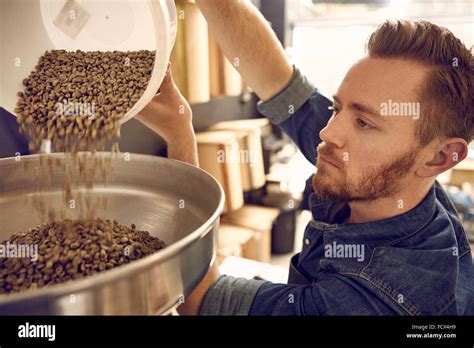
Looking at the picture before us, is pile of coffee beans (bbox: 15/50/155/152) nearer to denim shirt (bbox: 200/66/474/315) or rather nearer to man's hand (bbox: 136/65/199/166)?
man's hand (bbox: 136/65/199/166)

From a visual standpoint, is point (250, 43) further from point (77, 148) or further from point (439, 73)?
point (77, 148)

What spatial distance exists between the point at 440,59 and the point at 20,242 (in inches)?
32.3

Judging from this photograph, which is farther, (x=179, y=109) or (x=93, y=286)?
(x=179, y=109)

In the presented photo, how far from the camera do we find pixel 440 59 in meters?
0.82

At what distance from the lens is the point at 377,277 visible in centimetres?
78

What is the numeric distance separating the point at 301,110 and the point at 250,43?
0.76 ft

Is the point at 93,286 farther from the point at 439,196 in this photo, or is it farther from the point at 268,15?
the point at 268,15

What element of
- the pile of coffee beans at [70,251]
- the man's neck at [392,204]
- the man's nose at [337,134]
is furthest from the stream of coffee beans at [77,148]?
the man's neck at [392,204]

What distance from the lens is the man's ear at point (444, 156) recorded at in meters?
0.85

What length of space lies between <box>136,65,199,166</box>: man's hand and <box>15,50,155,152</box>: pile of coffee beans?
111mm

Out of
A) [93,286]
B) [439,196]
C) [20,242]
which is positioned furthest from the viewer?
[439,196]

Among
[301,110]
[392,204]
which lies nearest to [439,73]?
[392,204]

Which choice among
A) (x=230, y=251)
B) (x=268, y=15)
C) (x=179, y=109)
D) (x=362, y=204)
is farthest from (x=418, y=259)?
(x=268, y=15)
